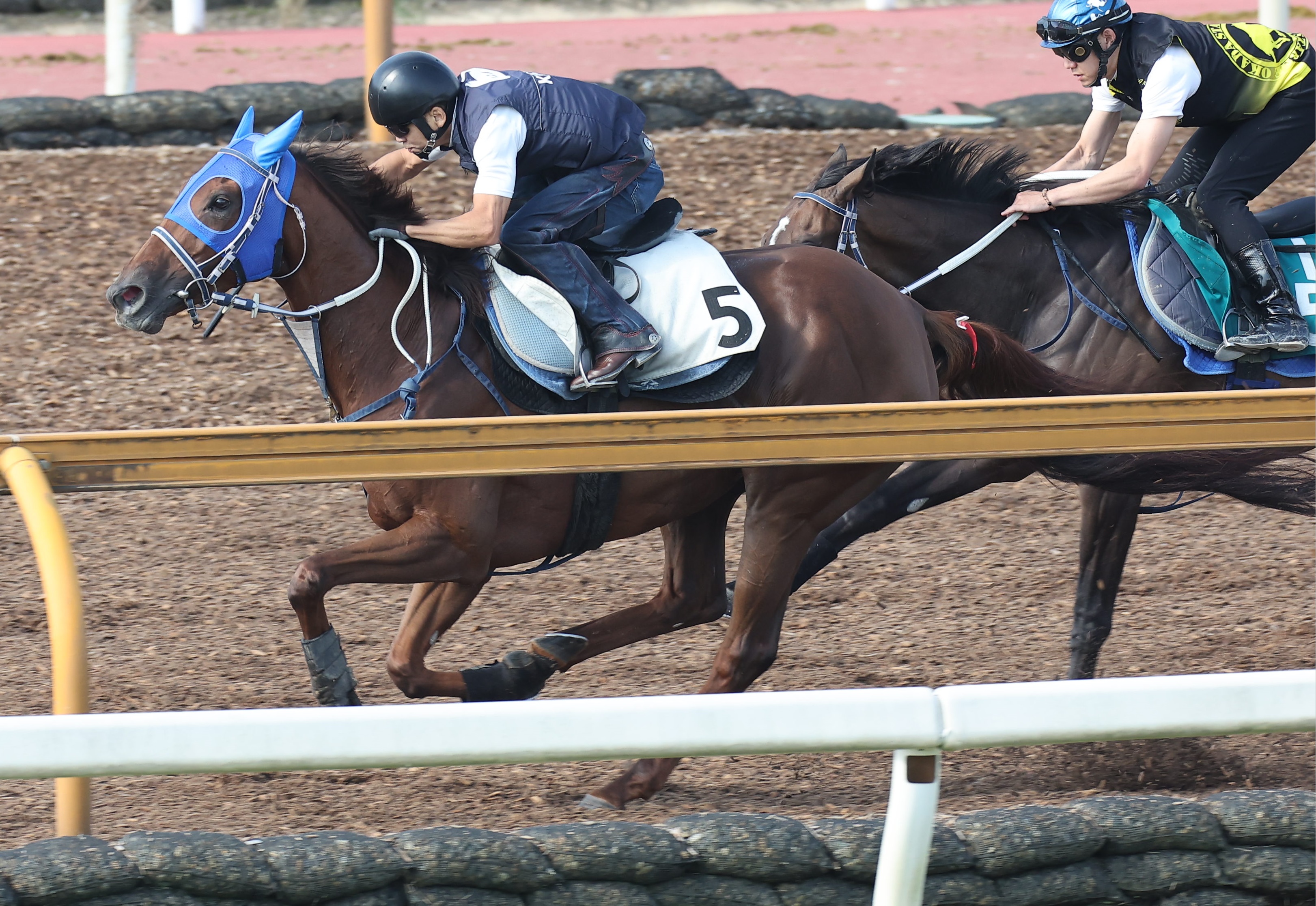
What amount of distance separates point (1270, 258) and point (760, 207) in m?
4.22

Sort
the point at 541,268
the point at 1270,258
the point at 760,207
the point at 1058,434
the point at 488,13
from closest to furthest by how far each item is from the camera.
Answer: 1. the point at 1058,434
2. the point at 541,268
3. the point at 1270,258
4. the point at 760,207
5. the point at 488,13

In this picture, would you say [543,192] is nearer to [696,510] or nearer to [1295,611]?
[696,510]

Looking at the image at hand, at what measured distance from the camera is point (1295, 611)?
5.35 m

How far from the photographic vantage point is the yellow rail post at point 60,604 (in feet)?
7.45

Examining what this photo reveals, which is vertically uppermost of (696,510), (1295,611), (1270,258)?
(1270,258)

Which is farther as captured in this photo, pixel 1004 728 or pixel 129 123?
pixel 129 123

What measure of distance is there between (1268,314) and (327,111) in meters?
6.47

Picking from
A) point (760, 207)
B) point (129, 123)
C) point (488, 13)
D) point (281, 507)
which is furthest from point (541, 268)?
point (488, 13)

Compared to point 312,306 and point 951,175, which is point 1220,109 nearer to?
point 951,175

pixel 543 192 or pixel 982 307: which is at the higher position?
pixel 543 192

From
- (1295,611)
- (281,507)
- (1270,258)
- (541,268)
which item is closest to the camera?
(541,268)

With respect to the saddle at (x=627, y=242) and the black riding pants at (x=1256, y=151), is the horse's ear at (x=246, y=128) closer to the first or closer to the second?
the saddle at (x=627, y=242)

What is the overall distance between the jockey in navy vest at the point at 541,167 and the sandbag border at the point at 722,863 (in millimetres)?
1618

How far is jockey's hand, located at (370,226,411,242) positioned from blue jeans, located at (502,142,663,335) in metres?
0.27
